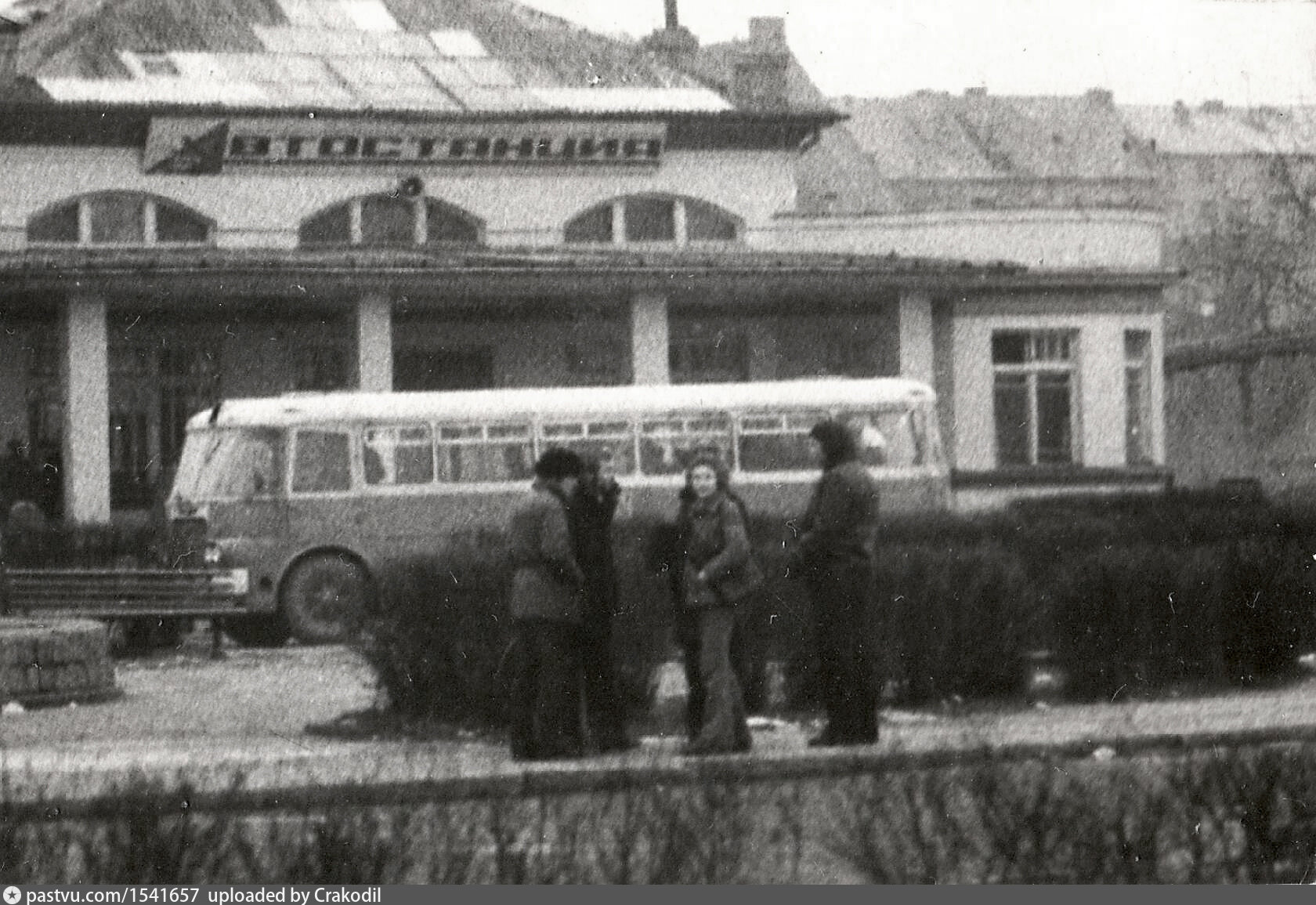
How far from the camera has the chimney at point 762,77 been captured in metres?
32.8

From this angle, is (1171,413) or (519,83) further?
(1171,413)

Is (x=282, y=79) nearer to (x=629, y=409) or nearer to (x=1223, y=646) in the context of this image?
(x=629, y=409)

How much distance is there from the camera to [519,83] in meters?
28.2

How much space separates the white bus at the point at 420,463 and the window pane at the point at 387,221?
6.34m

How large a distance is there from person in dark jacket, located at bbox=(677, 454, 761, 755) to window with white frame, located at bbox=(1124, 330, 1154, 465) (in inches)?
681

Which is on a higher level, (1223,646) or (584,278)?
(584,278)

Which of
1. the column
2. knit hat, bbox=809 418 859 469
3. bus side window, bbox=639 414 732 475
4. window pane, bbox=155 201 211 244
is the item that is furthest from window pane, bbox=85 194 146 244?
knit hat, bbox=809 418 859 469

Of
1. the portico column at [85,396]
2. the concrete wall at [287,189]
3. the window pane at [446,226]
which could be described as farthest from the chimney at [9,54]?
the window pane at [446,226]

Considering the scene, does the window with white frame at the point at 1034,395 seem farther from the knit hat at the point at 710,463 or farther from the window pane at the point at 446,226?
the knit hat at the point at 710,463

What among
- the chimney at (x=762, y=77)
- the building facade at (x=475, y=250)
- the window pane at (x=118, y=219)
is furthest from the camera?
the chimney at (x=762, y=77)

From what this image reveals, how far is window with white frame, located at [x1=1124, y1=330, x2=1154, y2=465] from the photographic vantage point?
29.7m

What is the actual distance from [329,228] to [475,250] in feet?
5.86

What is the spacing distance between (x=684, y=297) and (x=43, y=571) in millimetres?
11484

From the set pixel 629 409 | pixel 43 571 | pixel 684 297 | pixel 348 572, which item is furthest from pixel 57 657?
pixel 684 297
